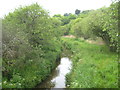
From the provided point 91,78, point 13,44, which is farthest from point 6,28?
point 91,78

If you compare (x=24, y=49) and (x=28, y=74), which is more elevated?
(x=24, y=49)

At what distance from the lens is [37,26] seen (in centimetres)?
1547

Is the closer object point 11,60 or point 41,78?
point 11,60

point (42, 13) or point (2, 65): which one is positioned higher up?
point (42, 13)

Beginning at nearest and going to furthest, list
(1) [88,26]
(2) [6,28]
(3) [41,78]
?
(2) [6,28]
(3) [41,78]
(1) [88,26]

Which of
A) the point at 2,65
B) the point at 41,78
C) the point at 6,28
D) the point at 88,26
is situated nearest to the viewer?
the point at 2,65

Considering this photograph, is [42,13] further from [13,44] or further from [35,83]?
[35,83]

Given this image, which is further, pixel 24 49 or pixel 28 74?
pixel 28 74

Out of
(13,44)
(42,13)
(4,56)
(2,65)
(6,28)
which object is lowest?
(2,65)

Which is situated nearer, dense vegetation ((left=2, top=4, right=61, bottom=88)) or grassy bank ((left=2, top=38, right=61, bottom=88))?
grassy bank ((left=2, top=38, right=61, bottom=88))

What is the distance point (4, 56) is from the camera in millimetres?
9969

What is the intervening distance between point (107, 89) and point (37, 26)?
1094 cm

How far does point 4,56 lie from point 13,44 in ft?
4.06

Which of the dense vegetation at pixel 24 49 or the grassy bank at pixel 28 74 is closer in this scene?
the grassy bank at pixel 28 74
